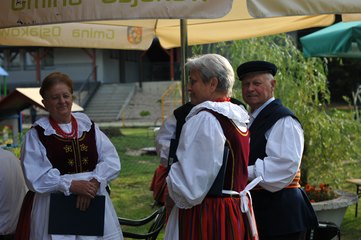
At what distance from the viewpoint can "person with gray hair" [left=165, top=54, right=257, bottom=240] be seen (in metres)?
2.80

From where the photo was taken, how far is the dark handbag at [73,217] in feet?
10.8

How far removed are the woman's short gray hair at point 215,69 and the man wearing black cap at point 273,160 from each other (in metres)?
0.48

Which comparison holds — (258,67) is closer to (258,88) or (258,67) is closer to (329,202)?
(258,88)

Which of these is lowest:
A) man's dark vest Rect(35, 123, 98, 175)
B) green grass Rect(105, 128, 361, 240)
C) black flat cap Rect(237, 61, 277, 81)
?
green grass Rect(105, 128, 361, 240)

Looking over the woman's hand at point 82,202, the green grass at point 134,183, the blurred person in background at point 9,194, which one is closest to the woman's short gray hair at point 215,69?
the woman's hand at point 82,202

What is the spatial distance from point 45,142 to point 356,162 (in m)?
5.07

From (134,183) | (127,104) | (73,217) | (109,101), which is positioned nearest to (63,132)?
(73,217)

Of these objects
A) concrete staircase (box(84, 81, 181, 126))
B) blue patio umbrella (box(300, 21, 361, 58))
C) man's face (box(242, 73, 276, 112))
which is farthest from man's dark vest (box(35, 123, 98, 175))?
concrete staircase (box(84, 81, 181, 126))

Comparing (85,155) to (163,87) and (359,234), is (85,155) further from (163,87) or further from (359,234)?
(163,87)

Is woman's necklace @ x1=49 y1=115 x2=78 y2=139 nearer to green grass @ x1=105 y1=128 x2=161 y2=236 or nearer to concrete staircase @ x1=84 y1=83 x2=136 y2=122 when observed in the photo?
green grass @ x1=105 y1=128 x2=161 y2=236

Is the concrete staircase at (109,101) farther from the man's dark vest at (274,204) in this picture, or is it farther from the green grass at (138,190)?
the man's dark vest at (274,204)

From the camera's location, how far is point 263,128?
3348mm

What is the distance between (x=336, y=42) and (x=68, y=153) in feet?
14.4

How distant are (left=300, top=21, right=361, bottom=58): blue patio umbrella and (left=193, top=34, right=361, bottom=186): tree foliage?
0.82 feet
